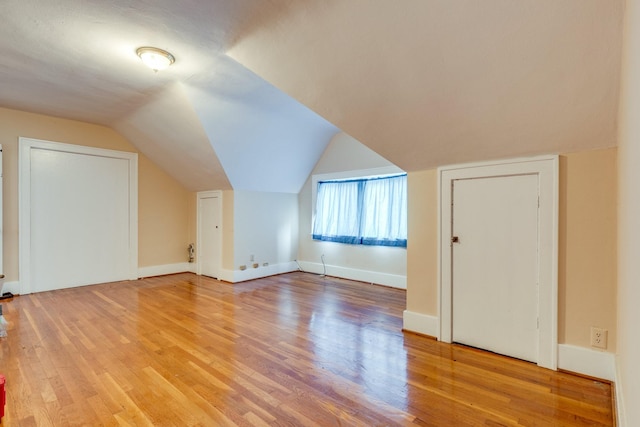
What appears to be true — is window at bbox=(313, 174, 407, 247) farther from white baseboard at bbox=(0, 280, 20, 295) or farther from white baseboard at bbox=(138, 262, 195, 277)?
white baseboard at bbox=(0, 280, 20, 295)

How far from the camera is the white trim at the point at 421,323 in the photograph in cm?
278

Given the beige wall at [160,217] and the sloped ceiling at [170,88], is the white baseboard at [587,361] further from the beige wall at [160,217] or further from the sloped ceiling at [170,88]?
the beige wall at [160,217]

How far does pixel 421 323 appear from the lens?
2863mm

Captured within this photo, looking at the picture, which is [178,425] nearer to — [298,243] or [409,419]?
[409,419]

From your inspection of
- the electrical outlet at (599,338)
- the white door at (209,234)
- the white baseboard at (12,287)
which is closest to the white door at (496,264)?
the electrical outlet at (599,338)

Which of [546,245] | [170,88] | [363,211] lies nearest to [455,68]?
[546,245]

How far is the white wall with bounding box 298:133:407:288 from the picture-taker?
4715mm

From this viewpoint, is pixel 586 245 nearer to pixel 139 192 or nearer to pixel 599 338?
pixel 599 338

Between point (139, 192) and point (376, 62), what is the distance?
15.9 ft

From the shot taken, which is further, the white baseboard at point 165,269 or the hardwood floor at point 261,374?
the white baseboard at point 165,269

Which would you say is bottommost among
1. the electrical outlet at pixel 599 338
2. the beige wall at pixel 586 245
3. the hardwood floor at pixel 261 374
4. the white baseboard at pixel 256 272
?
the hardwood floor at pixel 261 374

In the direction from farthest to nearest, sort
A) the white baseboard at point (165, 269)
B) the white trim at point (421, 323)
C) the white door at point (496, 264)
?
the white baseboard at point (165, 269)
the white trim at point (421, 323)
the white door at point (496, 264)

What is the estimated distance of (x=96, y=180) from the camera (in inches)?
191

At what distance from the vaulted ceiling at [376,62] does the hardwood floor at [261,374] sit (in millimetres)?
1602
